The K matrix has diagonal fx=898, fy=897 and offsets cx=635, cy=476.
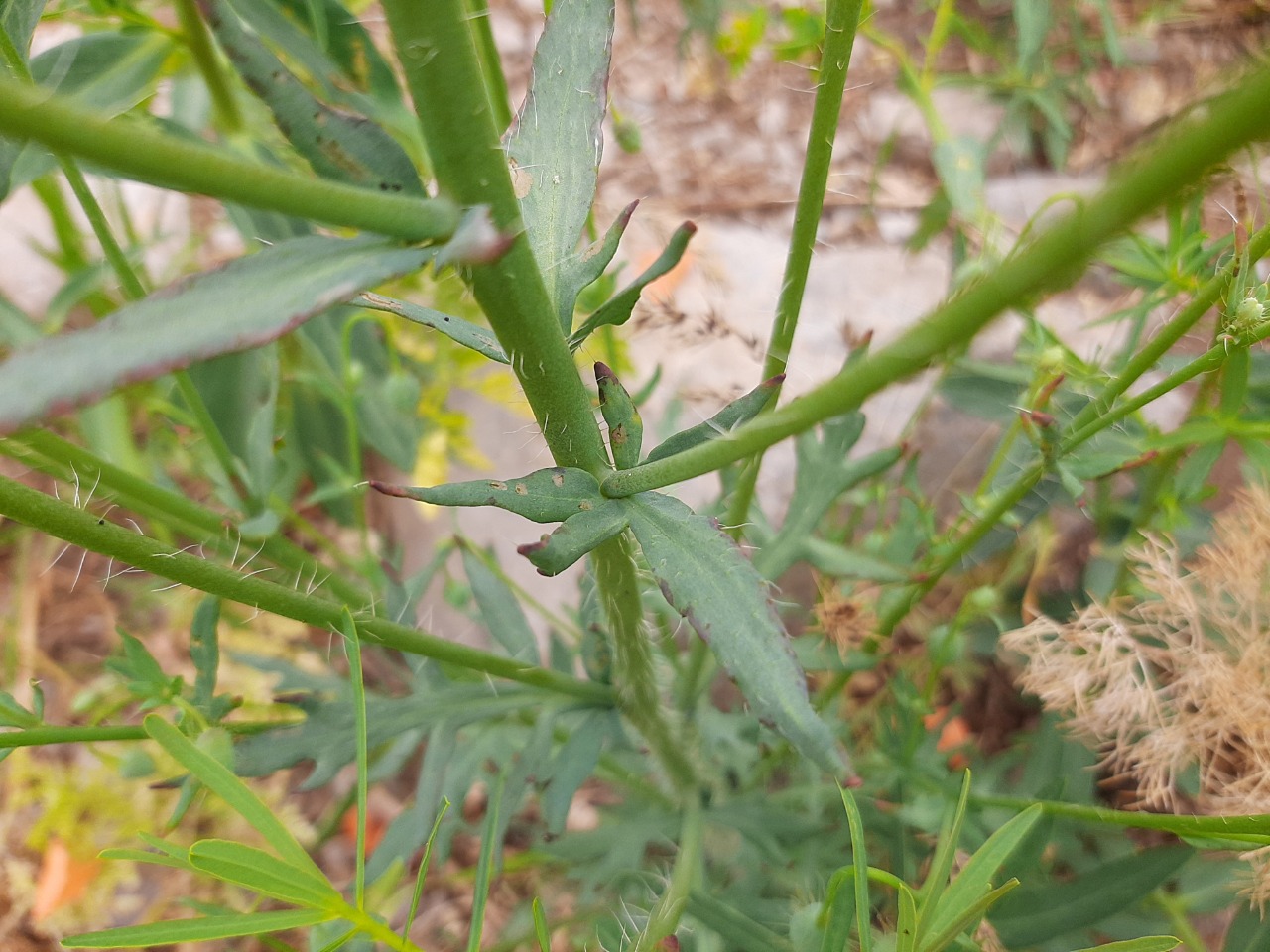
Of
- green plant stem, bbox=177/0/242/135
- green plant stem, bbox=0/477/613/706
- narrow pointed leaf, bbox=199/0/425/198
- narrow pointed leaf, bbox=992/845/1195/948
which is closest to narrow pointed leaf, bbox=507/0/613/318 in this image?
narrow pointed leaf, bbox=199/0/425/198

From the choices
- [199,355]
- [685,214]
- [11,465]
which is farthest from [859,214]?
[199,355]

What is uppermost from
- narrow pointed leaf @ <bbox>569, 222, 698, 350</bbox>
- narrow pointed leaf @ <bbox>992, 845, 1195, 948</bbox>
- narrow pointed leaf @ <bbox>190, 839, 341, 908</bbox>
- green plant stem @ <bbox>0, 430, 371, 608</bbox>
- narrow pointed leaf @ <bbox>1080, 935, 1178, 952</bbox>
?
narrow pointed leaf @ <bbox>569, 222, 698, 350</bbox>

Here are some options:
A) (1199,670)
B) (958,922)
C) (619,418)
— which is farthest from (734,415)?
(1199,670)

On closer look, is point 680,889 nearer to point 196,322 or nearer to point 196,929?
point 196,929

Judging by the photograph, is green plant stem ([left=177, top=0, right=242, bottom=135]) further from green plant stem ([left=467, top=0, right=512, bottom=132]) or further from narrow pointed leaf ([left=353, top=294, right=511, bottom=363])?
narrow pointed leaf ([left=353, top=294, right=511, bottom=363])

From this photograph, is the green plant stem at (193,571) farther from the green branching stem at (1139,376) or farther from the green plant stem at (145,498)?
the green branching stem at (1139,376)

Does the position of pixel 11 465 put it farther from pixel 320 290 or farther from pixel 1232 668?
pixel 1232 668
